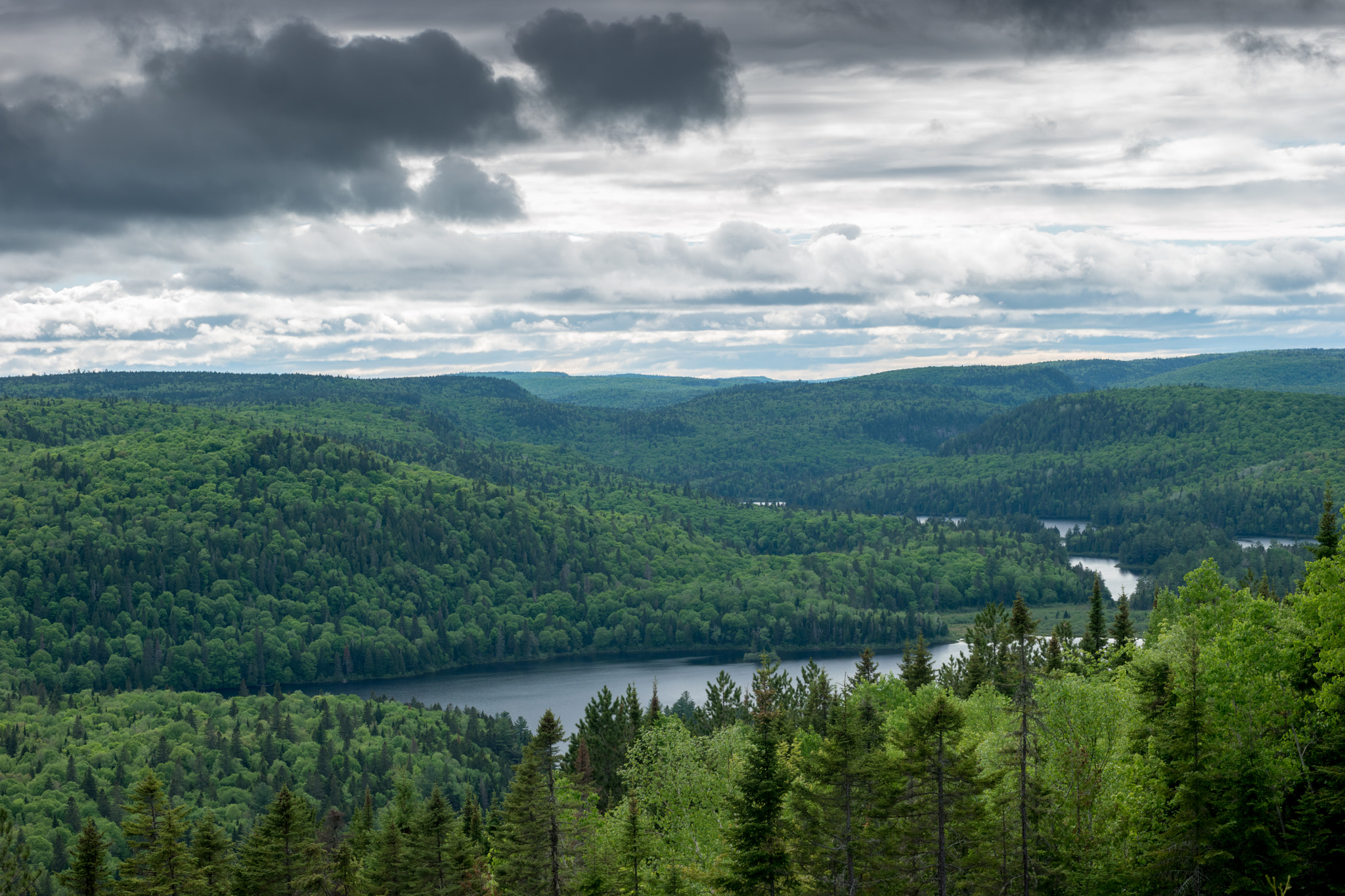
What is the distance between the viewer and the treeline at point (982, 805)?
46781 millimetres

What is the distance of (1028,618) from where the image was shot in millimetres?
69812

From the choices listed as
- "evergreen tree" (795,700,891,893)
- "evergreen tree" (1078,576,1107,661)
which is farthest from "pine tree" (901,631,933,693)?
"evergreen tree" (795,700,891,893)

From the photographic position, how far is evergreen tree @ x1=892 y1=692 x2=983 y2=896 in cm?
4606

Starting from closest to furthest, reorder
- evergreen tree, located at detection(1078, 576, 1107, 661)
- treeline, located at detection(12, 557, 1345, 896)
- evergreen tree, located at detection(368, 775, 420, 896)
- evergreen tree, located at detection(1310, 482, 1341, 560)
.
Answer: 1. treeline, located at detection(12, 557, 1345, 896)
2. evergreen tree, located at detection(1310, 482, 1341, 560)
3. evergreen tree, located at detection(368, 775, 420, 896)
4. evergreen tree, located at detection(1078, 576, 1107, 661)

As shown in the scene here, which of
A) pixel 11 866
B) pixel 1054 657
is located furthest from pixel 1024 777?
pixel 11 866

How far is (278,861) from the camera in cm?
6638

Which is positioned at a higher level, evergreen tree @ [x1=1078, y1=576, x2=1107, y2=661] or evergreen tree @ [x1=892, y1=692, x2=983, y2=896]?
evergreen tree @ [x1=892, y1=692, x2=983, y2=896]

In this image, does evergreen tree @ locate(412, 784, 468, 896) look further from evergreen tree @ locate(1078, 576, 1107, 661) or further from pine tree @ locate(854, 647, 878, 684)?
pine tree @ locate(854, 647, 878, 684)

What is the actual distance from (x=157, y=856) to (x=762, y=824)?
36.3m

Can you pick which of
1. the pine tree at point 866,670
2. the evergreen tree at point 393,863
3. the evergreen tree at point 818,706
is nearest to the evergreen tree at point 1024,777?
the evergreen tree at point 393,863

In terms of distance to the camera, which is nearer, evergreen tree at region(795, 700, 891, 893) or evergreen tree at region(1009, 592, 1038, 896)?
evergreen tree at region(1009, 592, 1038, 896)

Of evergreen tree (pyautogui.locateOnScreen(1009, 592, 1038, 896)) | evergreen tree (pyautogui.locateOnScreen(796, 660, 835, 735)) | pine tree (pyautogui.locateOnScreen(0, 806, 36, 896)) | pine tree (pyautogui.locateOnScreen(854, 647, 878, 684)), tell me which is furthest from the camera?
pine tree (pyautogui.locateOnScreen(854, 647, 878, 684))

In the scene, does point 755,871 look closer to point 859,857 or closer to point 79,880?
point 859,857

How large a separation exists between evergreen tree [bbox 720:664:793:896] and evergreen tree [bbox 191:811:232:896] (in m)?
34.6
